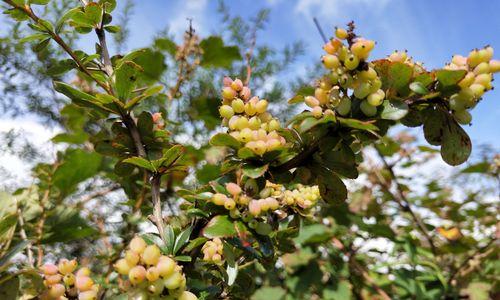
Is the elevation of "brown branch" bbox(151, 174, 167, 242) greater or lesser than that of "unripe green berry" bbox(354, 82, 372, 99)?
lesser

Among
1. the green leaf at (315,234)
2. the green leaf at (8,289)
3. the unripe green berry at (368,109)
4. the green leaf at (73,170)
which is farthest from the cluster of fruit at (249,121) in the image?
the green leaf at (315,234)

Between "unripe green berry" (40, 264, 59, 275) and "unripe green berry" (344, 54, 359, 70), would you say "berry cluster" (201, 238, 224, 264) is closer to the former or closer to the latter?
"unripe green berry" (40, 264, 59, 275)

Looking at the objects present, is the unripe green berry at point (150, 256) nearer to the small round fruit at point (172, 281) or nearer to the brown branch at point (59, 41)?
the small round fruit at point (172, 281)

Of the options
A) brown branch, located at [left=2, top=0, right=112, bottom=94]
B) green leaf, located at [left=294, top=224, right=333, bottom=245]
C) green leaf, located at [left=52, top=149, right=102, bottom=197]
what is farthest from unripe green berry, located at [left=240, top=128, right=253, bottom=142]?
green leaf, located at [left=294, top=224, right=333, bottom=245]

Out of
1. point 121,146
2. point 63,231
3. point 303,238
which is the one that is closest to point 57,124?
point 63,231

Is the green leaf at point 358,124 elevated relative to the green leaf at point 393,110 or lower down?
lower down

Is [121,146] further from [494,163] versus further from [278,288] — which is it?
[494,163]

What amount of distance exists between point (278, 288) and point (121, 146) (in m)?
1.14

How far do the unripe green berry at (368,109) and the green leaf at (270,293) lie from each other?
1186 millimetres

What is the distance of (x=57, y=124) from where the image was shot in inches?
69.0

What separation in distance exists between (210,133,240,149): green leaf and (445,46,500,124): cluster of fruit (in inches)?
9.9

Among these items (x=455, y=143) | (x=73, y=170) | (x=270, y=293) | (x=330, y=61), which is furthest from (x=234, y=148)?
(x=270, y=293)

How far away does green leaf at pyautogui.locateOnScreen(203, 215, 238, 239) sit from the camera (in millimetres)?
438

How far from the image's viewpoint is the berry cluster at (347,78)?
1.45 feet
